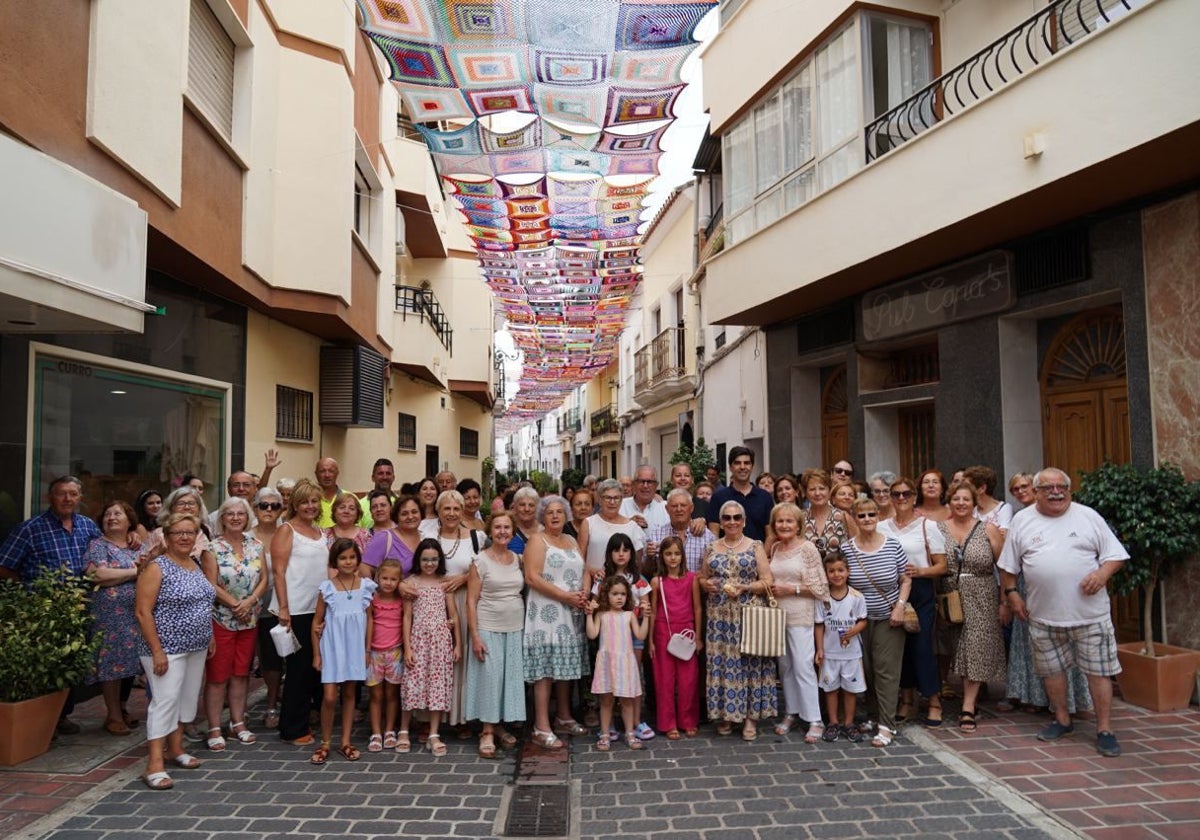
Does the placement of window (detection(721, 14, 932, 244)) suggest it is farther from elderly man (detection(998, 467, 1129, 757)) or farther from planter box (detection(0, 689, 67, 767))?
planter box (detection(0, 689, 67, 767))

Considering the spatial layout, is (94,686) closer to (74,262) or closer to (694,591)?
(74,262)

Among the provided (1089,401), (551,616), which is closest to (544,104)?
(551,616)

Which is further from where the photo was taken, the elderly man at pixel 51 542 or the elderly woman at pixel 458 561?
the elderly woman at pixel 458 561

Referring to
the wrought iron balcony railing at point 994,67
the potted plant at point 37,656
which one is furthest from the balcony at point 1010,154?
the potted plant at point 37,656

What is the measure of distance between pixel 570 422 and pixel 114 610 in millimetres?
44499

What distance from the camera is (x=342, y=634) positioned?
17.4ft

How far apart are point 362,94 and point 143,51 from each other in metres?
5.46

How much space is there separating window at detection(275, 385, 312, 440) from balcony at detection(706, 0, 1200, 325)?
6.54 meters

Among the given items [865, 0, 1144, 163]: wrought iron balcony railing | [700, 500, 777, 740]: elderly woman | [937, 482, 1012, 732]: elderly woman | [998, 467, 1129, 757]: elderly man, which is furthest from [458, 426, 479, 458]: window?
[998, 467, 1129, 757]: elderly man

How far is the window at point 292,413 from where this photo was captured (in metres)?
10.5

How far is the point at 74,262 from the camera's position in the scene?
190 inches

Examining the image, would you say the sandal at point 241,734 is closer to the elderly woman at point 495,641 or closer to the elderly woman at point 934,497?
the elderly woman at point 495,641

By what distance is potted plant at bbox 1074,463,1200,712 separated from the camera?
5.85 meters

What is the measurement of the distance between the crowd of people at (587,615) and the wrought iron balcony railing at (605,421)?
27.8 meters
